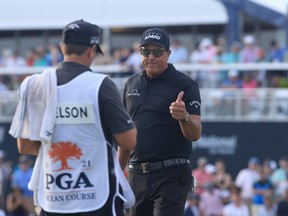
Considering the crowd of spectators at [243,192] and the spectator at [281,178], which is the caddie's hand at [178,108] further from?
the spectator at [281,178]

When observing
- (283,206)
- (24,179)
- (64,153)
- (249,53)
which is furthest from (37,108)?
(249,53)

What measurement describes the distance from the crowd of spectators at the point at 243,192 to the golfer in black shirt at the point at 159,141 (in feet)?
31.6

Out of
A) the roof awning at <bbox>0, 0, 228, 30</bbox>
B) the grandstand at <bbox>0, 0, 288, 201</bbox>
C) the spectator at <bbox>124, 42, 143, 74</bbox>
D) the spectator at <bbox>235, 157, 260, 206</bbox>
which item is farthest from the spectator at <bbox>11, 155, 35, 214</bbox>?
the roof awning at <bbox>0, 0, 228, 30</bbox>

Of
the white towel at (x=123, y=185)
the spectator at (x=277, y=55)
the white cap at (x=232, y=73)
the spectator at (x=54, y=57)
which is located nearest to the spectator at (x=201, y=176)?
the white cap at (x=232, y=73)

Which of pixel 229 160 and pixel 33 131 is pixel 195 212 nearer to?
pixel 229 160

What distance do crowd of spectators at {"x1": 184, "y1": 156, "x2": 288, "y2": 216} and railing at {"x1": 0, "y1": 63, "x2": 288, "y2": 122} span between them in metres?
1.30

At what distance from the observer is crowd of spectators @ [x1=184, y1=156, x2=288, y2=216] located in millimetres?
19203

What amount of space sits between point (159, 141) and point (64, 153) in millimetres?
1892

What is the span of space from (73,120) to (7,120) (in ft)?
54.6

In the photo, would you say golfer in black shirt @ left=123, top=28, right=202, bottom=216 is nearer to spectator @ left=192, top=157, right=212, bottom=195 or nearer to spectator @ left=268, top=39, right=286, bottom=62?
spectator @ left=192, top=157, right=212, bottom=195

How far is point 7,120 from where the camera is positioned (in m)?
23.2

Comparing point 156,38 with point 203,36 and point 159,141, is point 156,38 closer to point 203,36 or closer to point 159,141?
point 159,141

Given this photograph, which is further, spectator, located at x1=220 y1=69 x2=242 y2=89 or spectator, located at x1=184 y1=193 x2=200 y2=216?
spectator, located at x1=220 y1=69 x2=242 y2=89

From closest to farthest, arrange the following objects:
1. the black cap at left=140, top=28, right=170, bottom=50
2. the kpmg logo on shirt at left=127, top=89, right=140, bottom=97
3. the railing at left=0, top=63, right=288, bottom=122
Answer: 1. the black cap at left=140, top=28, right=170, bottom=50
2. the kpmg logo on shirt at left=127, top=89, right=140, bottom=97
3. the railing at left=0, top=63, right=288, bottom=122
